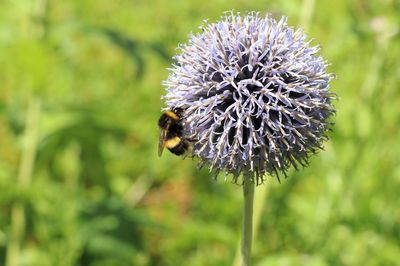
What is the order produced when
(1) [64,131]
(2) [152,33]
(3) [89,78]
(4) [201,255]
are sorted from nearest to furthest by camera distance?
(1) [64,131] < (4) [201,255] < (3) [89,78] < (2) [152,33]

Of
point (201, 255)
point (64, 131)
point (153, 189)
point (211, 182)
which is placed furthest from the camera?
point (153, 189)

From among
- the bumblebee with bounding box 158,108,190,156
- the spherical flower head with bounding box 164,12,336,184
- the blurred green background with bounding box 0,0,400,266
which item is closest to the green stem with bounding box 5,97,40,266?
the blurred green background with bounding box 0,0,400,266

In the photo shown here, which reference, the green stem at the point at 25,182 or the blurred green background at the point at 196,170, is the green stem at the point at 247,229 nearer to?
the blurred green background at the point at 196,170

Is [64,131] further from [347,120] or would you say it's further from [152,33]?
[152,33]

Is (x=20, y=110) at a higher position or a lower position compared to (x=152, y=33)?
lower

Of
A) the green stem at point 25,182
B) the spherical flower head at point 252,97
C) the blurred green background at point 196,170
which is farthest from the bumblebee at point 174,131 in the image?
the green stem at point 25,182

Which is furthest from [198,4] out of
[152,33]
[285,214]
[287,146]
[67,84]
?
[287,146]

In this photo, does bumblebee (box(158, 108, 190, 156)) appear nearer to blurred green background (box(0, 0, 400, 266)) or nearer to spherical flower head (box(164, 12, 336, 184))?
spherical flower head (box(164, 12, 336, 184))

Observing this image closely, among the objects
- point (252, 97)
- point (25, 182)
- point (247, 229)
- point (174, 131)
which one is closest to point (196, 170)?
point (174, 131)
